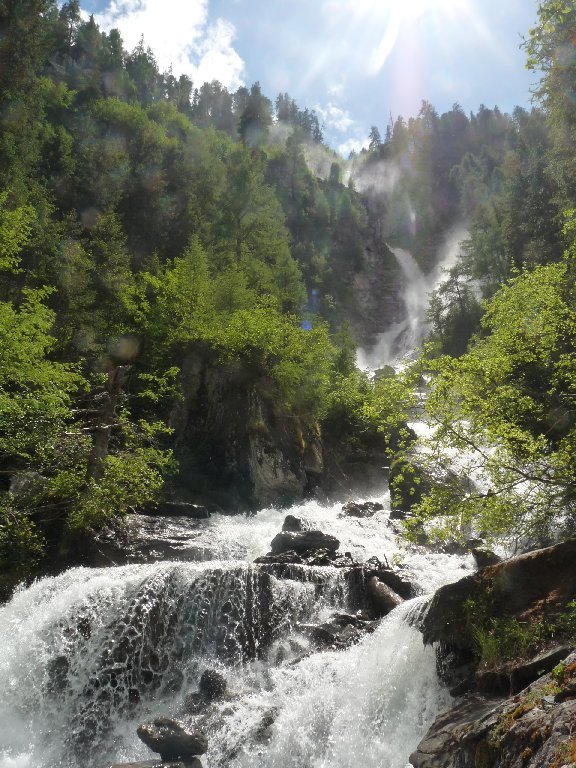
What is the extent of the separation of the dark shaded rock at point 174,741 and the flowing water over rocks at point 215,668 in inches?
9.5

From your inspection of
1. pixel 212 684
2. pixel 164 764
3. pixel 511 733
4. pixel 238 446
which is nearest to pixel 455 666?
pixel 511 733

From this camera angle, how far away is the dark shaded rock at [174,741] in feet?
26.5

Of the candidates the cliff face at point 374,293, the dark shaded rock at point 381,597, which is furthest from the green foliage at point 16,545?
the cliff face at point 374,293

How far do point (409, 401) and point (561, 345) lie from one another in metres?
3.81

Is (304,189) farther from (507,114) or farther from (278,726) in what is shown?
(278,726)

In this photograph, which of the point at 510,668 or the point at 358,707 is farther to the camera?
the point at 358,707

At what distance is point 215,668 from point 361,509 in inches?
473

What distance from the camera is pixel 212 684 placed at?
9.80 meters

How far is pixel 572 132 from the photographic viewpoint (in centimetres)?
2091

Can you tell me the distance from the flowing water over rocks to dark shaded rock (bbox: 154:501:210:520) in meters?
3.71

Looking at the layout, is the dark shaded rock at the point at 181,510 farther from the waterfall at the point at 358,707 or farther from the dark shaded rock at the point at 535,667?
the dark shaded rock at the point at 535,667

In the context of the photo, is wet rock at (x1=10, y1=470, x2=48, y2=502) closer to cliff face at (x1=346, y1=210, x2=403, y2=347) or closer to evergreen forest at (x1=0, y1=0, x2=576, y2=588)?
evergreen forest at (x1=0, y1=0, x2=576, y2=588)

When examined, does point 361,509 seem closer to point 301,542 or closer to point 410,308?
→ point 301,542

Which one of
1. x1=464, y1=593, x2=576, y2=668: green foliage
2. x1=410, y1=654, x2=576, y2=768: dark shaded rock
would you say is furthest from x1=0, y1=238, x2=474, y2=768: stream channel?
x1=410, y1=654, x2=576, y2=768: dark shaded rock
